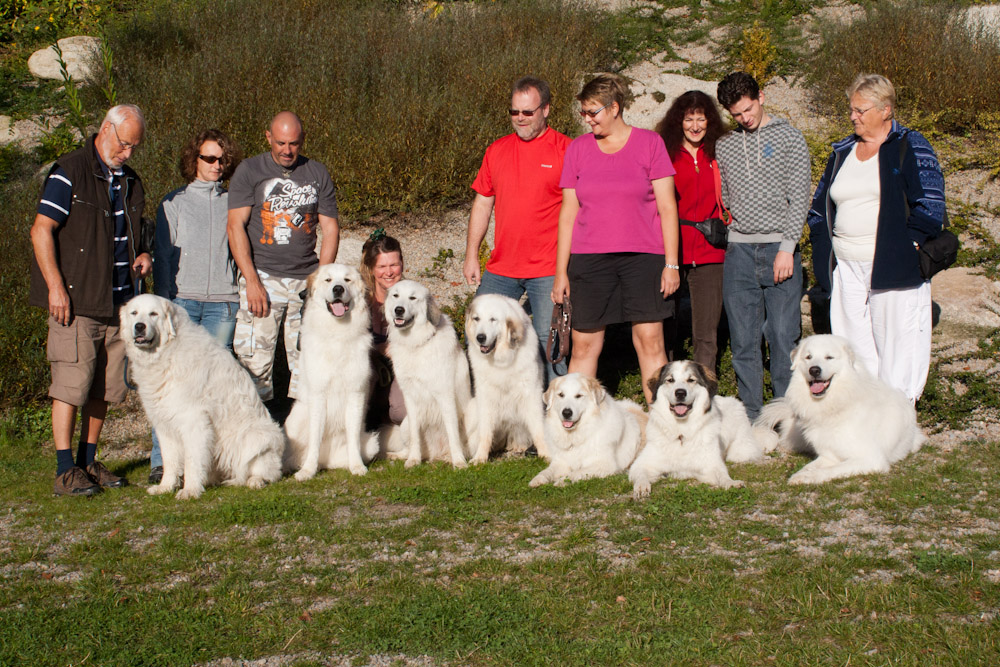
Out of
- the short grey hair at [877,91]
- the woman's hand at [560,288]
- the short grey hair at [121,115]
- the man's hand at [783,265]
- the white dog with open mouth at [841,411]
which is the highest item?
the short grey hair at [877,91]

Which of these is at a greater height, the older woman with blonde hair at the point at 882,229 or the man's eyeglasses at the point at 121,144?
the man's eyeglasses at the point at 121,144

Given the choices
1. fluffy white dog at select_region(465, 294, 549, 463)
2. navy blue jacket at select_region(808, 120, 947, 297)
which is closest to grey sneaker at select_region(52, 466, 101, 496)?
fluffy white dog at select_region(465, 294, 549, 463)

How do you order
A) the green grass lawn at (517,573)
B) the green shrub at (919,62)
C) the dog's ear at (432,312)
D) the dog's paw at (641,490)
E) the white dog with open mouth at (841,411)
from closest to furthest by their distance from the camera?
the green grass lawn at (517,573), the dog's paw at (641,490), the white dog with open mouth at (841,411), the dog's ear at (432,312), the green shrub at (919,62)

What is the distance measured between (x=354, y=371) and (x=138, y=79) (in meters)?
7.95

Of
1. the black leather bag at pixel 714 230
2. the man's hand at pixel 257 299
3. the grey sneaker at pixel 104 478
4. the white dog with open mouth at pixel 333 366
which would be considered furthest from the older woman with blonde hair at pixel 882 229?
the grey sneaker at pixel 104 478

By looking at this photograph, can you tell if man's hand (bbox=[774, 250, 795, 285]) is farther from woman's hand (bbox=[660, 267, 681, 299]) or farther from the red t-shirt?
the red t-shirt

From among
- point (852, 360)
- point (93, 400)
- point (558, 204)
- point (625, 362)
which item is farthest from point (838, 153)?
point (93, 400)

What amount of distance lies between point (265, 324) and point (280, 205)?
0.89 metres

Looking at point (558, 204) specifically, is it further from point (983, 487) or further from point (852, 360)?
point (983, 487)

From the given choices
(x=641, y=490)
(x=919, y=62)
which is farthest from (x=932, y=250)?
(x=919, y=62)

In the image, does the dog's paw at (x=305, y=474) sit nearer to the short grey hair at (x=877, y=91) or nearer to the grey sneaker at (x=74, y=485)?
the grey sneaker at (x=74, y=485)

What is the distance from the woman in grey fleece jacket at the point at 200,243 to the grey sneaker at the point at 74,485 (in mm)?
477

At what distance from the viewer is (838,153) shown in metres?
5.82

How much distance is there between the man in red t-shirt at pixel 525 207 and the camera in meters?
6.26
